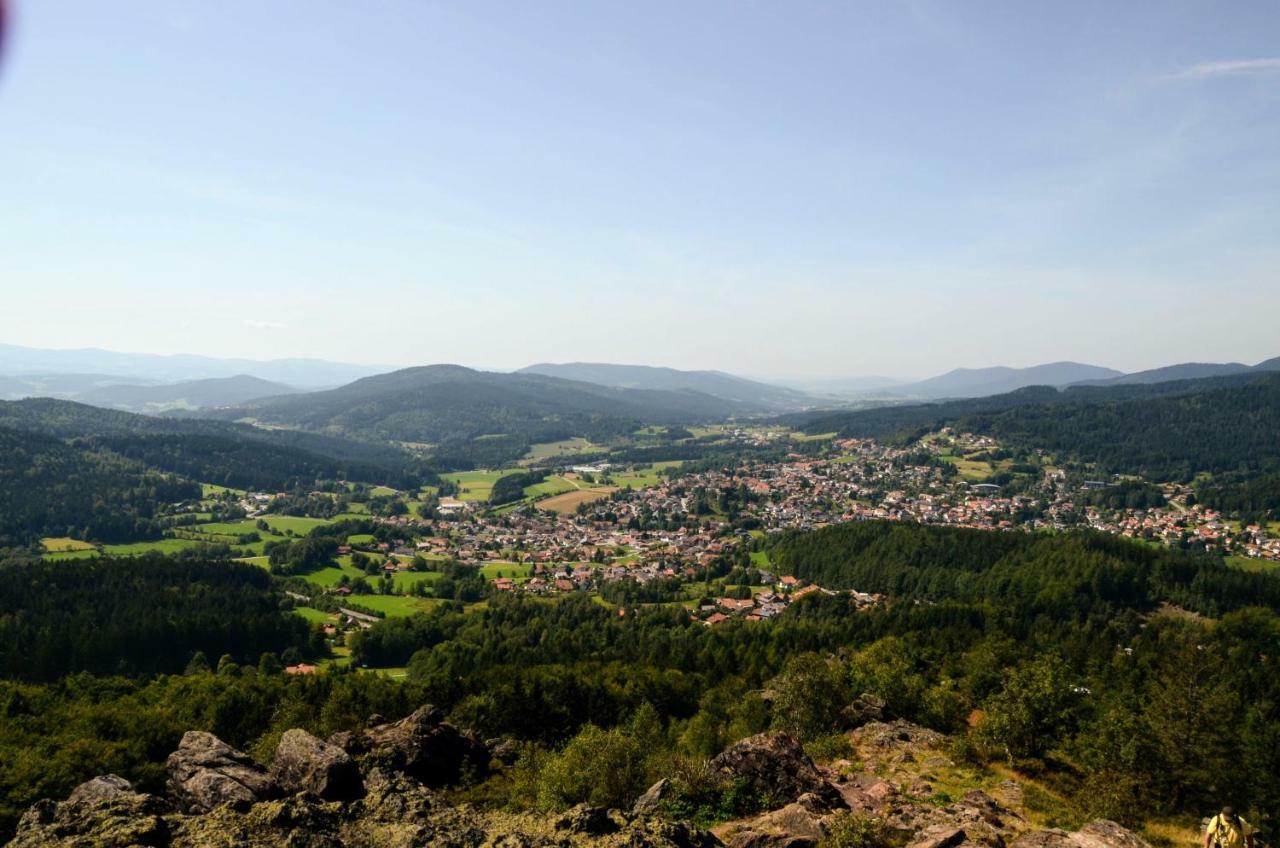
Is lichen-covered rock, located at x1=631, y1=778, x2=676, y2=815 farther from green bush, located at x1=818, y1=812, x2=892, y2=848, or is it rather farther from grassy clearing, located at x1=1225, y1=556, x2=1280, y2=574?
grassy clearing, located at x1=1225, y1=556, x2=1280, y2=574

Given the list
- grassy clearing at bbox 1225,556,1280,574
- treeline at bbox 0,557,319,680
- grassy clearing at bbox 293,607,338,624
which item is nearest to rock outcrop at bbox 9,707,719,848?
treeline at bbox 0,557,319,680

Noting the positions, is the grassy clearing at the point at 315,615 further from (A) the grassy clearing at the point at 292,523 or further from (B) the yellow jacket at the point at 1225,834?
(B) the yellow jacket at the point at 1225,834

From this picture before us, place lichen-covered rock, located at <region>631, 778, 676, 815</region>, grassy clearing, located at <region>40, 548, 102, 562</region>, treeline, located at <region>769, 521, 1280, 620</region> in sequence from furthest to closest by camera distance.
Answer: grassy clearing, located at <region>40, 548, 102, 562</region>, treeline, located at <region>769, 521, 1280, 620</region>, lichen-covered rock, located at <region>631, 778, 676, 815</region>

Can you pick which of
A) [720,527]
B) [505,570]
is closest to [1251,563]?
[720,527]

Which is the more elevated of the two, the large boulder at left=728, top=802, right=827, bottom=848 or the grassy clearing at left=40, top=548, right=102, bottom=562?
the large boulder at left=728, top=802, right=827, bottom=848

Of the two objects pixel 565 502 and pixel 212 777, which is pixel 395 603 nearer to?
pixel 212 777

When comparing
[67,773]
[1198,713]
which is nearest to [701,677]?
[1198,713]

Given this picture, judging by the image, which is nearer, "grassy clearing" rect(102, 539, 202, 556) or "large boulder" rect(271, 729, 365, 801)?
"large boulder" rect(271, 729, 365, 801)

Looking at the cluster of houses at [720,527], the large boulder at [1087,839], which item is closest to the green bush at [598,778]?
the large boulder at [1087,839]
